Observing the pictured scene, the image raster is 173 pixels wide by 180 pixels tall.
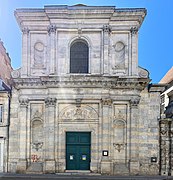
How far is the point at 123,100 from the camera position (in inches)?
932

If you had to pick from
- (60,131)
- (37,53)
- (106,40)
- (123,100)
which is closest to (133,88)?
(123,100)

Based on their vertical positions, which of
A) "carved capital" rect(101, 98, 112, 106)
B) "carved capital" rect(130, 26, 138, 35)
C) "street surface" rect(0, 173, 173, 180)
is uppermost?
"carved capital" rect(130, 26, 138, 35)

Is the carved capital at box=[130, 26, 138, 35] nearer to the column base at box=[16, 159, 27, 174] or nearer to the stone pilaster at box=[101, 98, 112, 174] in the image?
the stone pilaster at box=[101, 98, 112, 174]

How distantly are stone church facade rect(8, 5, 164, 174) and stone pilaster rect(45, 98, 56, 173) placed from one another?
0.24ft

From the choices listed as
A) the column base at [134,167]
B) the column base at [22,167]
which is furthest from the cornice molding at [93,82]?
the column base at [22,167]

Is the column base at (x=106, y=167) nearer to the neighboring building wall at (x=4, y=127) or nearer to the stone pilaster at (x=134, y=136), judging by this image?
the stone pilaster at (x=134, y=136)

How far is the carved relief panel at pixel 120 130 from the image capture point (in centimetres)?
2352

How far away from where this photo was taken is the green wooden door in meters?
23.6

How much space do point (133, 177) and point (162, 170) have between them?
2.77 metres

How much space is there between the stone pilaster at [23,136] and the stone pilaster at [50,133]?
65.3 inches

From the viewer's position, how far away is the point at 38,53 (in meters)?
24.8

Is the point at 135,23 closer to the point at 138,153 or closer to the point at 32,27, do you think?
the point at 32,27

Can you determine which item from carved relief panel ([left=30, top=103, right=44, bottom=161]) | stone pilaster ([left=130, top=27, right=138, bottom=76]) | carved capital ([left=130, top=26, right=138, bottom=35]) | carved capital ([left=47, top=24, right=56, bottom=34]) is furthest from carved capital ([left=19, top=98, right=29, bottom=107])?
carved capital ([left=130, top=26, right=138, bottom=35])

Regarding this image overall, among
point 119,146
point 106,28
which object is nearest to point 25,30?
point 106,28
